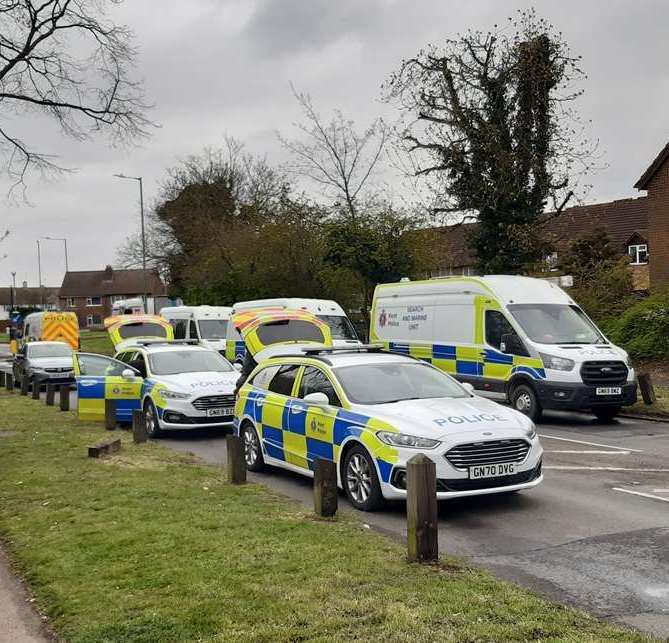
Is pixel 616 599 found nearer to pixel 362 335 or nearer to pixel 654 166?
pixel 362 335

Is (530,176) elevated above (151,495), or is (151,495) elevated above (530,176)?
(530,176)

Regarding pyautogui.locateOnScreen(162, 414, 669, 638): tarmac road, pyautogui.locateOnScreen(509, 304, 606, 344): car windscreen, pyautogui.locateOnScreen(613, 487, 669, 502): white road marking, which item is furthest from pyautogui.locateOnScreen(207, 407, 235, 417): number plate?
pyautogui.locateOnScreen(613, 487, 669, 502): white road marking

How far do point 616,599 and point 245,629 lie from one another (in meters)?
2.45

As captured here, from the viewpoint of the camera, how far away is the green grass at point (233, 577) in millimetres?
4840

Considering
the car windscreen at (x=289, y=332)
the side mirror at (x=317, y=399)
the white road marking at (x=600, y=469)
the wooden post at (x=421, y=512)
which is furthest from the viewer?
the car windscreen at (x=289, y=332)

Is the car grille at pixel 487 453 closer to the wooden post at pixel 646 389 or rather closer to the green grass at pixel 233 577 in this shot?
the green grass at pixel 233 577

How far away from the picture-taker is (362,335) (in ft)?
107

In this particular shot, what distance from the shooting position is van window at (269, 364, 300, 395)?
10.1 meters

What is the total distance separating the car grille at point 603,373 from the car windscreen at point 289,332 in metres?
5.83

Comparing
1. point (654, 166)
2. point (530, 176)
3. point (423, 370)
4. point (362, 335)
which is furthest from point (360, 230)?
point (423, 370)

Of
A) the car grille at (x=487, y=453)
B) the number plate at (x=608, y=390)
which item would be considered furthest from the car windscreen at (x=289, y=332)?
the car grille at (x=487, y=453)

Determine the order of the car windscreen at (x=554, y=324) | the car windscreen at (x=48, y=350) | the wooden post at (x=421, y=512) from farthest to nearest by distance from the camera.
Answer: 1. the car windscreen at (x=48, y=350)
2. the car windscreen at (x=554, y=324)
3. the wooden post at (x=421, y=512)

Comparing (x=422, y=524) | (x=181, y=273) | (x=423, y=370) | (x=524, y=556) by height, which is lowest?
(x=524, y=556)

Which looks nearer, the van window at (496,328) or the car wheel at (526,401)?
the car wheel at (526,401)
